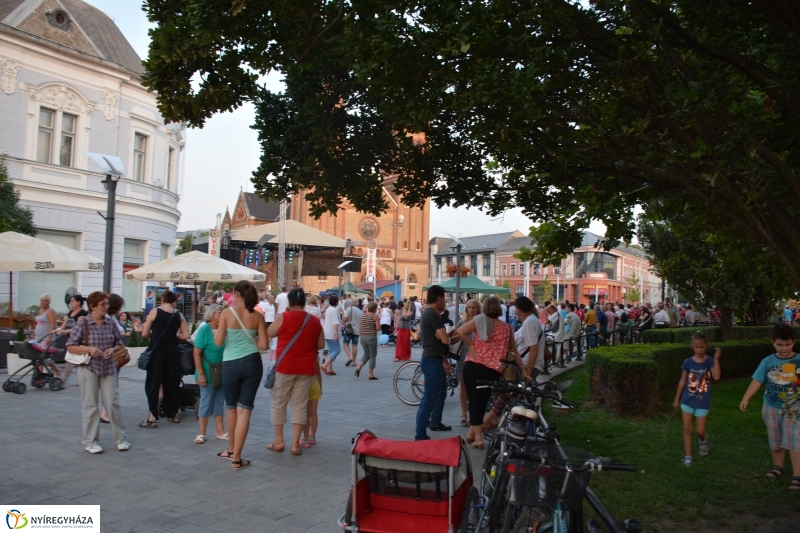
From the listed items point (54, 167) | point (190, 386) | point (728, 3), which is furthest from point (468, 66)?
point (54, 167)

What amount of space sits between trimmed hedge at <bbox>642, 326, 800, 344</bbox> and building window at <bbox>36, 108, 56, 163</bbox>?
67.4ft

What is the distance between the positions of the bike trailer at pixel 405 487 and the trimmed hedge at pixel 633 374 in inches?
241

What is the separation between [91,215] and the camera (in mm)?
24578

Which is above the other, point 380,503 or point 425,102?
point 425,102

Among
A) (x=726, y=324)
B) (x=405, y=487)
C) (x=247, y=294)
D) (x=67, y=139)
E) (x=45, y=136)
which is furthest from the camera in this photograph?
(x=67, y=139)

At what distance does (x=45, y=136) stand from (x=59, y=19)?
4444 millimetres

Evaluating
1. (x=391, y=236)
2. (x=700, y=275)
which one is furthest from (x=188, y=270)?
(x=391, y=236)

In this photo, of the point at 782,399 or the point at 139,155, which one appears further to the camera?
the point at 139,155

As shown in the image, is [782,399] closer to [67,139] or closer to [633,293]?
[67,139]

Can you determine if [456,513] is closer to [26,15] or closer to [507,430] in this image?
[507,430]

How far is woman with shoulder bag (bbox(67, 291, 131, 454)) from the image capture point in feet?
23.2

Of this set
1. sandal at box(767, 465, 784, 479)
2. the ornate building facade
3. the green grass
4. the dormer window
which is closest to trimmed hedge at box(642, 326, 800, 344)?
the green grass

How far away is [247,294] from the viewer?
6.86 m

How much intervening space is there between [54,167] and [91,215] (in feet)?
7.14
